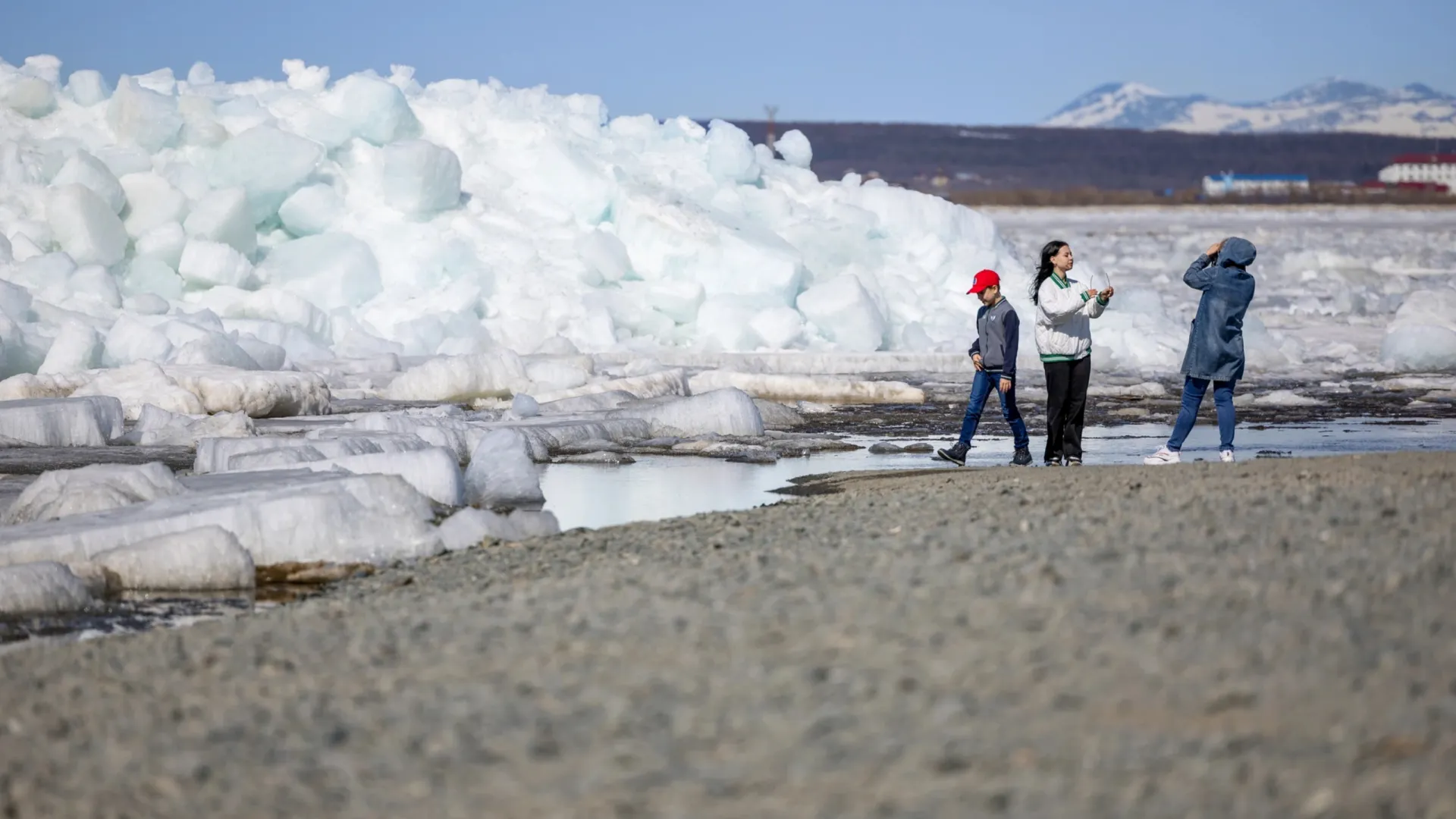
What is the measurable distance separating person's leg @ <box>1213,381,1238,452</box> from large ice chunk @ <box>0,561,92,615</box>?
15.1 ft

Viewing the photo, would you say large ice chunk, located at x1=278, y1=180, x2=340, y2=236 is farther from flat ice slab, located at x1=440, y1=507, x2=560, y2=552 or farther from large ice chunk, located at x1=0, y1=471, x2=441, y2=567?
flat ice slab, located at x1=440, y1=507, x2=560, y2=552

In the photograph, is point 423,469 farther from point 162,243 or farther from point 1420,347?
point 1420,347

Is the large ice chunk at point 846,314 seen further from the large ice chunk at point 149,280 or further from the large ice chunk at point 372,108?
the large ice chunk at point 149,280

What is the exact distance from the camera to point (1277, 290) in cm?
2530

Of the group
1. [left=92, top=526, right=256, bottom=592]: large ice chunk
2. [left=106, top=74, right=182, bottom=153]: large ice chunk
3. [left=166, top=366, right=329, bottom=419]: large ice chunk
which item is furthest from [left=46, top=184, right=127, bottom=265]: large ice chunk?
[left=92, top=526, right=256, bottom=592]: large ice chunk

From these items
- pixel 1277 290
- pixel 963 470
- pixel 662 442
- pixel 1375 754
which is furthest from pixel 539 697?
pixel 1277 290

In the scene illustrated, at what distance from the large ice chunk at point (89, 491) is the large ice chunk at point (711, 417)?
12.7ft

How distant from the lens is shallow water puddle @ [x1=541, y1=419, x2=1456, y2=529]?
23.8 feet

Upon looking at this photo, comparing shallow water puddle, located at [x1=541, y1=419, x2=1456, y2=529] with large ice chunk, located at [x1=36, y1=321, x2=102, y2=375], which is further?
large ice chunk, located at [x1=36, y1=321, x2=102, y2=375]

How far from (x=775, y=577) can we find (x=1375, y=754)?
5.82 ft

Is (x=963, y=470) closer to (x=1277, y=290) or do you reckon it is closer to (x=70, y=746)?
(x=70, y=746)

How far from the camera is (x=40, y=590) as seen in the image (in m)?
5.25

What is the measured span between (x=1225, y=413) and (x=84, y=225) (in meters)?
11.3

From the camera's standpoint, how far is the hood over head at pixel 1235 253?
715 centimetres
